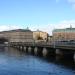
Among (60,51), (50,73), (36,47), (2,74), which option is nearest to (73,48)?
(60,51)

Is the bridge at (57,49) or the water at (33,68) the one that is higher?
the bridge at (57,49)

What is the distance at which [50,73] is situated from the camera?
52.8 meters

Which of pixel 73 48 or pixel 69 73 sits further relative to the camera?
pixel 73 48

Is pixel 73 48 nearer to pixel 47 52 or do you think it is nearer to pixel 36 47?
pixel 47 52

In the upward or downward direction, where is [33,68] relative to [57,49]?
downward

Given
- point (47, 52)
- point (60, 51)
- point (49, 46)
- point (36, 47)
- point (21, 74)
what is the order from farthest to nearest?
point (36, 47)
point (47, 52)
point (49, 46)
point (60, 51)
point (21, 74)

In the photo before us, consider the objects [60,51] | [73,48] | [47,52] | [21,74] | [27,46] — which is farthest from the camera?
[27,46]

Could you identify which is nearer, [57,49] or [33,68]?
[33,68]

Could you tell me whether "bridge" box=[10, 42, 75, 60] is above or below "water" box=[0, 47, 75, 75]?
above

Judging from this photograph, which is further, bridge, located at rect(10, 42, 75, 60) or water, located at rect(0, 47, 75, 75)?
bridge, located at rect(10, 42, 75, 60)

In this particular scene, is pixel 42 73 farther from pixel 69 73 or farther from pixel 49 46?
pixel 49 46

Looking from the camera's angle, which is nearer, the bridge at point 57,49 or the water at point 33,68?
the water at point 33,68

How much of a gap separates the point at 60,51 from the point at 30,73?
38179mm

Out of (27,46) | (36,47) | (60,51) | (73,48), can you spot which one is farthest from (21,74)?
(27,46)
